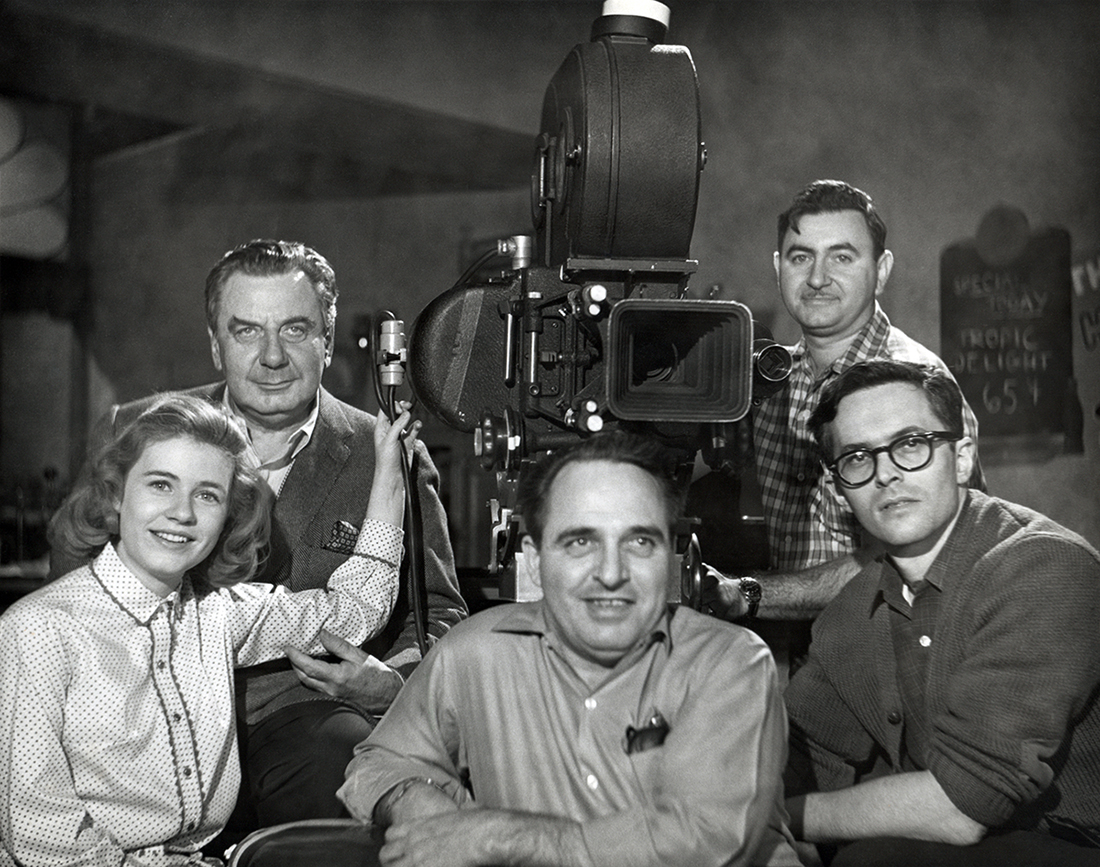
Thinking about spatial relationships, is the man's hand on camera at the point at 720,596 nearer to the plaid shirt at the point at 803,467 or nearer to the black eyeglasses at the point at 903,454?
the black eyeglasses at the point at 903,454

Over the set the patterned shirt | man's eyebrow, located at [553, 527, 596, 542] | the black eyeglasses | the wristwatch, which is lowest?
the patterned shirt

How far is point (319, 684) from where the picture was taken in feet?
7.28

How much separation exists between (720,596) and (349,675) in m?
0.77

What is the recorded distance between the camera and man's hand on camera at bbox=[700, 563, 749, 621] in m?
1.92

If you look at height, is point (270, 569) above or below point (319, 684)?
above

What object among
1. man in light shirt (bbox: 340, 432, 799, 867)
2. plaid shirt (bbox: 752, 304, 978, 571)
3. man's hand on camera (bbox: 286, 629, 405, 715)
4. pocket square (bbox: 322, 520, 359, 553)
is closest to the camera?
man in light shirt (bbox: 340, 432, 799, 867)

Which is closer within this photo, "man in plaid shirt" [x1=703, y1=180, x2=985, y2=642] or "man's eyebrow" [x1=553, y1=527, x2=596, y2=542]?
"man's eyebrow" [x1=553, y1=527, x2=596, y2=542]

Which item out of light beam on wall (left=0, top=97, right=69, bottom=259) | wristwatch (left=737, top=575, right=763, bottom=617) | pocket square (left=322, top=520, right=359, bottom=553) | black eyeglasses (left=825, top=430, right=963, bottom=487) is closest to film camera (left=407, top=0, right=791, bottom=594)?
black eyeglasses (left=825, top=430, right=963, bottom=487)

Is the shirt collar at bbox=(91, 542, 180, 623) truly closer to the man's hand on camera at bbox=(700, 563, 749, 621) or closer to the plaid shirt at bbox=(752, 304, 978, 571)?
the man's hand on camera at bbox=(700, 563, 749, 621)

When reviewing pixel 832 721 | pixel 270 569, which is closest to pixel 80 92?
pixel 270 569

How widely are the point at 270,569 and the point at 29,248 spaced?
A: 6.83ft

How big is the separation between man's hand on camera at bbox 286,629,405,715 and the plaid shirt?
3.52 feet

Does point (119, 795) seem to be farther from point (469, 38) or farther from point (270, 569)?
point (469, 38)

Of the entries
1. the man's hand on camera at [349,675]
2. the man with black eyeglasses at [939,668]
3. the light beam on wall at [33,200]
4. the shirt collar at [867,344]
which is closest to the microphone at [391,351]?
the man's hand on camera at [349,675]
